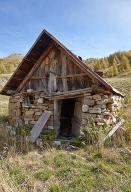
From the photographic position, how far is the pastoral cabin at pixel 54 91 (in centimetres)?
1024

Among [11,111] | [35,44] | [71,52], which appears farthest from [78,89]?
[11,111]

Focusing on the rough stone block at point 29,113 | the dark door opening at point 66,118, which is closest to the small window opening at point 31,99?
the rough stone block at point 29,113

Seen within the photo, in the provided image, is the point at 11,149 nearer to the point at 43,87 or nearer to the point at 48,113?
the point at 48,113

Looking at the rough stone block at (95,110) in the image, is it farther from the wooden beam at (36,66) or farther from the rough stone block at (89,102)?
the wooden beam at (36,66)

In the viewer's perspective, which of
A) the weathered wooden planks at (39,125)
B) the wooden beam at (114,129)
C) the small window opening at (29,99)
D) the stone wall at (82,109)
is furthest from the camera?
the small window opening at (29,99)

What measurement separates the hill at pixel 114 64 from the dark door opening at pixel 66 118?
2994 centimetres

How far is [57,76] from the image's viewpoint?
1151 cm

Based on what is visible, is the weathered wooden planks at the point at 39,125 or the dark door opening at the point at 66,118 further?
the dark door opening at the point at 66,118

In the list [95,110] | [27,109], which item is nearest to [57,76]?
[27,109]

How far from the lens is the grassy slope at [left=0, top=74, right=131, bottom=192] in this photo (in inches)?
233

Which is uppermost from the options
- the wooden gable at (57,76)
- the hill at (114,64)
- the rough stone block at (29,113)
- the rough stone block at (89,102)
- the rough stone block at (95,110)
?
the hill at (114,64)

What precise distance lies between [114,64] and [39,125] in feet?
127

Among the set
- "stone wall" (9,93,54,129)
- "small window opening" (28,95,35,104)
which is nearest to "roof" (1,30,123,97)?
"stone wall" (9,93,54,129)

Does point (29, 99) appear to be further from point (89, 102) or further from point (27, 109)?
point (89, 102)
